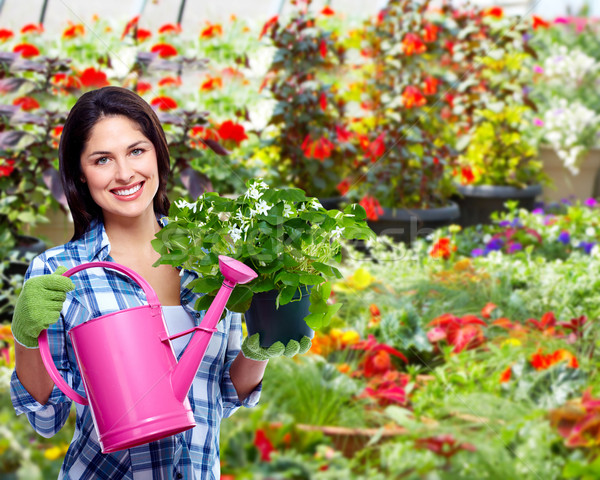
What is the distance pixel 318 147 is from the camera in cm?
273

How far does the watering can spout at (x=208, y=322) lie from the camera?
2.31 ft

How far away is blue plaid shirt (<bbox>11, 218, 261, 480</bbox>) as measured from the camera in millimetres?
824

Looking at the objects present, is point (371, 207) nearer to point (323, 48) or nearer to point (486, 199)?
point (323, 48)

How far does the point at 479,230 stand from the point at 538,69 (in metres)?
1.46

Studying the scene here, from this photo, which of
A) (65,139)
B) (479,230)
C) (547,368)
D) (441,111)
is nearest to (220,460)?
(65,139)

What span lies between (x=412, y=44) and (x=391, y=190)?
0.68 metres

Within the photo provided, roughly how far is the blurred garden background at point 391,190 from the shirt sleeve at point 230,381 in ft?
0.14

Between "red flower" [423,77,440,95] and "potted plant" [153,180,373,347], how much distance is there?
7.70 feet

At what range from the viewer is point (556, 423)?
1.07 meters

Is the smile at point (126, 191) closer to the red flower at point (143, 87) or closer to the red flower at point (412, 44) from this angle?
the red flower at point (143, 87)

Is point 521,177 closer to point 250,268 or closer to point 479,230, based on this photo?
point 479,230

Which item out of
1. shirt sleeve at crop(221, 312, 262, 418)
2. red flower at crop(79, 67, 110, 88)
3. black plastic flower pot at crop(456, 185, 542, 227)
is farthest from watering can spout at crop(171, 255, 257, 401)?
black plastic flower pot at crop(456, 185, 542, 227)

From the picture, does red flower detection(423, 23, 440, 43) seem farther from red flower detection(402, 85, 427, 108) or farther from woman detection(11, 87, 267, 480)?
woman detection(11, 87, 267, 480)

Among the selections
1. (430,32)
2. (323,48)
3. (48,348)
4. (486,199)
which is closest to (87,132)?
(48,348)
